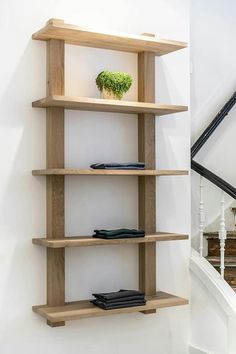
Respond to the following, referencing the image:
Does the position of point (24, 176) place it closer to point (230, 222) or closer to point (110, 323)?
point (110, 323)

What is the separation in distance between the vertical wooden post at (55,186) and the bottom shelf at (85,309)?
80mm

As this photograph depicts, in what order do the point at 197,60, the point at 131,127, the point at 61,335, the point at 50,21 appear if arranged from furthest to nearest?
the point at 197,60 → the point at 131,127 → the point at 61,335 → the point at 50,21

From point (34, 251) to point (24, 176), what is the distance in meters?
0.44

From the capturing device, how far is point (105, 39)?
3.32 m

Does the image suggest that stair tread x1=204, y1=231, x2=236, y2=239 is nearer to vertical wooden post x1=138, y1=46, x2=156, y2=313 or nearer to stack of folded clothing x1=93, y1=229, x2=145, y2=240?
vertical wooden post x1=138, y1=46, x2=156, y2=313

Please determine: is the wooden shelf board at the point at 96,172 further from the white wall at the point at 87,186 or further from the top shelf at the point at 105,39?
the top shelf at the point at 105,39

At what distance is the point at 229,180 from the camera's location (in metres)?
4.70

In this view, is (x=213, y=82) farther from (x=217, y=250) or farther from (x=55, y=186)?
(x=55, y=186)

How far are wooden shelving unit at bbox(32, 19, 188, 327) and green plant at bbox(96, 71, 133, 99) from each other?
0.33 feet

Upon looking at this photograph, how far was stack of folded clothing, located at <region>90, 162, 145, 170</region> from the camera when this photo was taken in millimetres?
3275

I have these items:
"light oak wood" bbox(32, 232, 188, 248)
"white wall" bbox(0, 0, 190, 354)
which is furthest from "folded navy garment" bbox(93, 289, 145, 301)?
"light oak wood" bbox(32, 232, 188, 248)

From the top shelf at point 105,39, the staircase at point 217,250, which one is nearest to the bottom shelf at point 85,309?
the staircase at point 217,250

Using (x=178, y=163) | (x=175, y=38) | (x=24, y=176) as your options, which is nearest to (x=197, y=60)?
(x=175, y=38)

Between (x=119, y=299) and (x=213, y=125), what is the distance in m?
1.76
